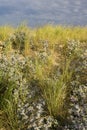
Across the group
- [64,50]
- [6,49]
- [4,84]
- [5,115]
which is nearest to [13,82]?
[4,84]

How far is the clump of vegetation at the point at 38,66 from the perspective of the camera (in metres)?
5.95

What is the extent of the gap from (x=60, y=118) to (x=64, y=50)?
2.67m

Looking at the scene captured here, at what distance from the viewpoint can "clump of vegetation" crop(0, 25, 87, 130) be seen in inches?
234

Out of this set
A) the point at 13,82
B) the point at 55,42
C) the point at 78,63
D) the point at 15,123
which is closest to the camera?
the point at 15,123

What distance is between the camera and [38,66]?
21.8 ft

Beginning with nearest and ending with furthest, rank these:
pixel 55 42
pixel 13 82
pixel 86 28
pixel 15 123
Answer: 1. pixel 15 123
2. pixel 13 82
3. pixel 55 42
4. pixel 86 28

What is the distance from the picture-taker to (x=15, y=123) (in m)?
5.76

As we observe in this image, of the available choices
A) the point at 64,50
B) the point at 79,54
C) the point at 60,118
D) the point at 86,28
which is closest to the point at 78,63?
the point at 79,54

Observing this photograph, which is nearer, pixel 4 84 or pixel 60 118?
pixel 60 118

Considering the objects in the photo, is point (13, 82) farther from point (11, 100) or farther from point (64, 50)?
point (64, 50)

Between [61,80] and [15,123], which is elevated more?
A: [61,80]

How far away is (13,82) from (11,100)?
20.0 inches

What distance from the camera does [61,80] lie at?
607 centimetres

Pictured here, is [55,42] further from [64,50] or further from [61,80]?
[61,80]
